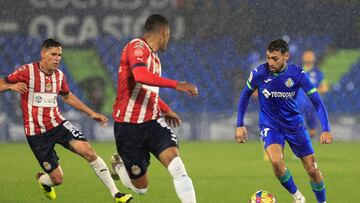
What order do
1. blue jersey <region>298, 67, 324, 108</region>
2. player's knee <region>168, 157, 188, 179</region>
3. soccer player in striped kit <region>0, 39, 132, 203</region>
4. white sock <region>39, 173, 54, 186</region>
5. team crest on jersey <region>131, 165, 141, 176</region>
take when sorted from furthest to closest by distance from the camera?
blue jersey <region>298, 67, 324, 108</region>
white sock <region>39, 173, 54, 186</region>
soccer player in striped kit <region>0, 39, 132, 203</region>
team crest on jersey <region>131, 165, 141, 176</region>
player's knee <region>168, 157, 188, 179</region>

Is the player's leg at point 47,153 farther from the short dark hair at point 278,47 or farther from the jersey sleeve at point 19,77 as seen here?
the short dark hair at point 278,47

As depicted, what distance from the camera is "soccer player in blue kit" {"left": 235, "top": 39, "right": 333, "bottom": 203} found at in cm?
936

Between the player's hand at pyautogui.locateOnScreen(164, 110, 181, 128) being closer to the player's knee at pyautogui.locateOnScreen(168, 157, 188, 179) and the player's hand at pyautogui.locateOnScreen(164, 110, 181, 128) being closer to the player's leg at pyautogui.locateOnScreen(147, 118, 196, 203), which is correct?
the player's leg at pyautogui.locateOnScreen(147, 118, 196, 203)

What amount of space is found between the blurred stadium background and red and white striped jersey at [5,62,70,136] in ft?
34.7

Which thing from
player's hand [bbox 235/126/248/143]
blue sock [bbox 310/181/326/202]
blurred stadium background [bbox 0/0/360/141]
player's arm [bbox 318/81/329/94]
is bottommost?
blue sock [bbox 310/181/326/202]

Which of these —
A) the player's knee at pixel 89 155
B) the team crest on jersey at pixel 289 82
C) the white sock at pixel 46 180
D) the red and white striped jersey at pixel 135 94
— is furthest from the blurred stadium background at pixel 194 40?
the red and white striped jersey at pixel 135 94

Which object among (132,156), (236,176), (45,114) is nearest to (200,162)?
(236,176)

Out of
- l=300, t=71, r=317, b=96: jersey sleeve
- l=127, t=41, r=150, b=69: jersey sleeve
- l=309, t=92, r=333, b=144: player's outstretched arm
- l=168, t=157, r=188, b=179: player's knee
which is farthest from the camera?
l=300, t=71, r=317, b=96: jersey sleeve

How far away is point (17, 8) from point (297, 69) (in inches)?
512

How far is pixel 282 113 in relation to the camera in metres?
9.52

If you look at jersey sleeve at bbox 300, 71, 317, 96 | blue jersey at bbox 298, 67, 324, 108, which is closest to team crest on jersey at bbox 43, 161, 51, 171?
jersey sleeve at bbox 300, 71, 317, 96

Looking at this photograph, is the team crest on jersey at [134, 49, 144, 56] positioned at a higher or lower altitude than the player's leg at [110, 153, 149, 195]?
higher

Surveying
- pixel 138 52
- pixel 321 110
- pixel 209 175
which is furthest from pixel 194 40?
pixel 138 52

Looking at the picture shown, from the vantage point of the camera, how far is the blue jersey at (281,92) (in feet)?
30.9
